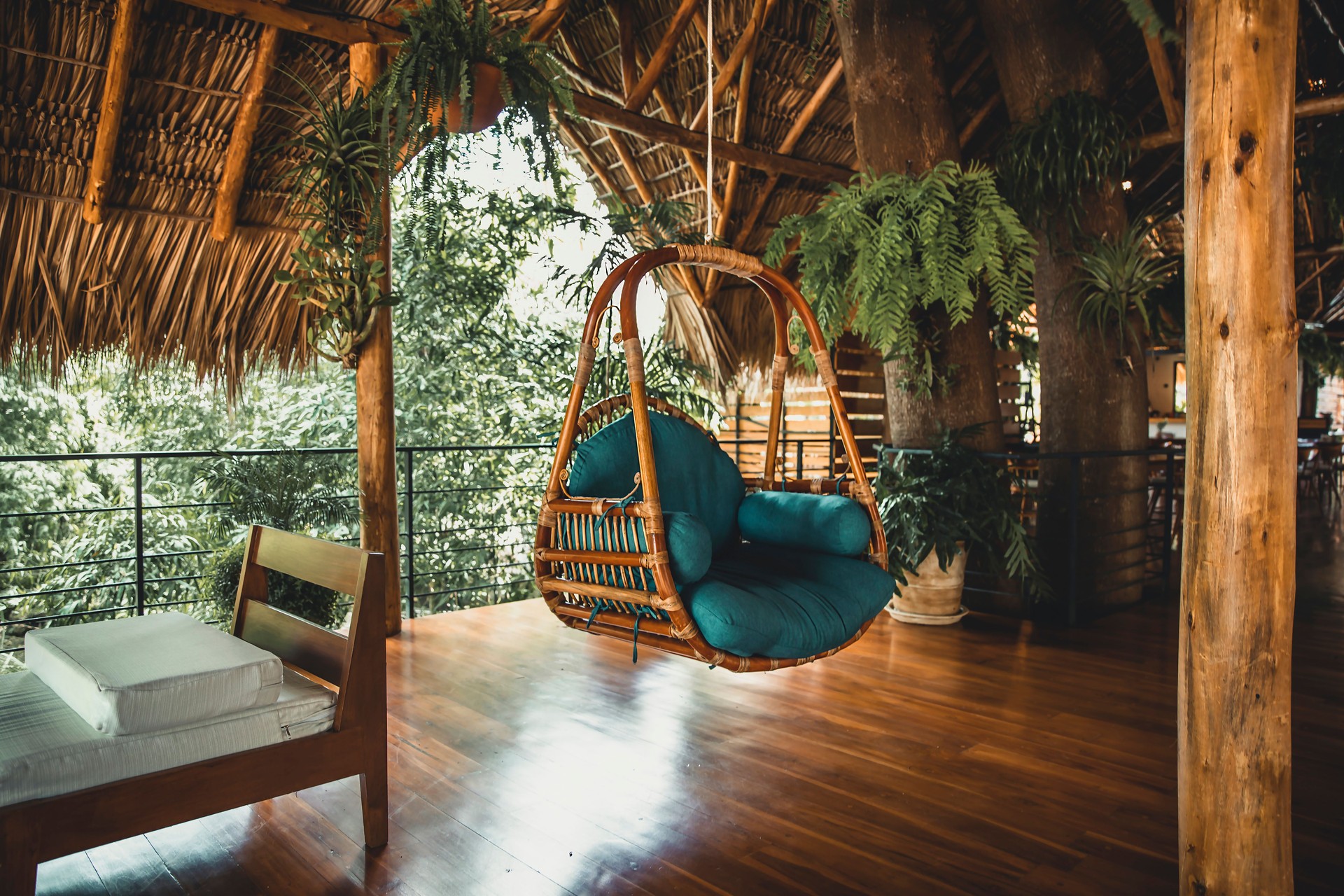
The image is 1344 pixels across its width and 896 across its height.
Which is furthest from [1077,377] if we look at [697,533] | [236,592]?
[236,592]

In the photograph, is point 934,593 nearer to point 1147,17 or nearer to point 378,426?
point 378,426

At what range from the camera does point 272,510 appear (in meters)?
3.34

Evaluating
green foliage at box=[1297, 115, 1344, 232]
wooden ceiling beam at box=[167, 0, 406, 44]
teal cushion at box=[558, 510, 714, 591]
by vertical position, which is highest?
wooden ceiling beam at box=[167, 0, 406, 44]

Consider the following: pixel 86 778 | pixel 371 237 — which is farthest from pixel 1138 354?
pixel 86 778

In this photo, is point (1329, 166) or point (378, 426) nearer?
point (378, 426)

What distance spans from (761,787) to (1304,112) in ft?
12.9

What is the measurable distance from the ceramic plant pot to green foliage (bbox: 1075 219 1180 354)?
4.34ft

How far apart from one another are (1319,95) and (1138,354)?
135cm

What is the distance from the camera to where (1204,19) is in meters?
1.55

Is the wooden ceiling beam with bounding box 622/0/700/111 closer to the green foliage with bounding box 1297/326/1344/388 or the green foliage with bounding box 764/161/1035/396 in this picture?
the green foliage with bounding box 764/161/1035/396

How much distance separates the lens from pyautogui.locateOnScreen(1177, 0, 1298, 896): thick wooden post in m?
1.52

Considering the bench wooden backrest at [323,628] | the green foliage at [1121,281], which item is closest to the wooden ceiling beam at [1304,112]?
the green foliage at [1121,281]

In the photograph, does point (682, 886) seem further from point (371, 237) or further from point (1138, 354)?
point (1138, 354)

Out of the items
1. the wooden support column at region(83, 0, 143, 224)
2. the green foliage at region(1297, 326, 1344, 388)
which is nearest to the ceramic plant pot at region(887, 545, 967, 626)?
the wooden support column at region(83, 0, 143, 224)
